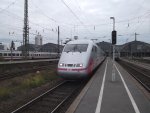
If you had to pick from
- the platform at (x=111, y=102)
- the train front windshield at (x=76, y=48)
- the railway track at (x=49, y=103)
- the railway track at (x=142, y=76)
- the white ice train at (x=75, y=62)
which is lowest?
the railway track at (x=142, y=76)

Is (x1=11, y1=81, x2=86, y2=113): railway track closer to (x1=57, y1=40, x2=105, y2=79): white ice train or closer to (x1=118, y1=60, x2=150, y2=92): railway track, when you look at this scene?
(x1=57, y1=40, x2=105, y2=79): white ice train

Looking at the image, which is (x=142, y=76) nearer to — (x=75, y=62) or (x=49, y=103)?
(x=75, y=62)

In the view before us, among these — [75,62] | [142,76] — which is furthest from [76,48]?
[142,76]

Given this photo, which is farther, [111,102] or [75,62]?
[75,62]

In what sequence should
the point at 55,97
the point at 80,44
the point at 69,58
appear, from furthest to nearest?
the point at 80,44
the point at 69,58
the point at 55,97

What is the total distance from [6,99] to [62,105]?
277cm

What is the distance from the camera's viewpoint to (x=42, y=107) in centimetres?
1008

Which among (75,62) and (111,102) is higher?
(75,62)

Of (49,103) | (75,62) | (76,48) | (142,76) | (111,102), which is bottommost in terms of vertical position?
(142,76)

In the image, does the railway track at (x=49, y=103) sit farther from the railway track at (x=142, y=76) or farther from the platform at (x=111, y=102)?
the railway track at (x=142, y=76)

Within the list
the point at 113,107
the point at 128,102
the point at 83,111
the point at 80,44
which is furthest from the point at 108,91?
the point at 80,44

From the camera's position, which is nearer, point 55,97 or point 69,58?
point 55,97

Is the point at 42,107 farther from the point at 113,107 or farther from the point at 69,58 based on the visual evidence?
the point at 69,58

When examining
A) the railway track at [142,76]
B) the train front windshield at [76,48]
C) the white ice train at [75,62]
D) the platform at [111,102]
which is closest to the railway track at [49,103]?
the platform at [111,102]
